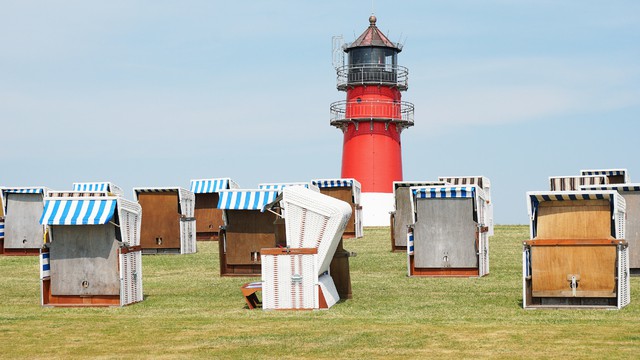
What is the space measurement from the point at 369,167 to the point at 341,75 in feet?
17.7

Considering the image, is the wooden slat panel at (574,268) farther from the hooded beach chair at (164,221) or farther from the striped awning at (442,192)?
the hooded beach chair at (164,221)

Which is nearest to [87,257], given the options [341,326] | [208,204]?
[341,326]

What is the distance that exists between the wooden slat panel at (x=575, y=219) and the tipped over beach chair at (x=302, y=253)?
365cm

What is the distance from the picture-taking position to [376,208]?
177ft

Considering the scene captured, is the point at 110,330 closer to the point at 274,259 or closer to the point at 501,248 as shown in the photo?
the point at 274,259

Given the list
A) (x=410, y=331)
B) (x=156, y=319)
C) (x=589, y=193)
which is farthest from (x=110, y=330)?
(x=589, y=193)

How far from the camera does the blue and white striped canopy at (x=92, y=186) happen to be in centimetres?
4044

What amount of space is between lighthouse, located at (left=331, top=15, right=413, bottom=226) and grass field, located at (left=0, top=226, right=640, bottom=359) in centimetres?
3164

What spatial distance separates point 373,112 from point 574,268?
124ft

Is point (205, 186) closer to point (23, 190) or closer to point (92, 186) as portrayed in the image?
point (92, 186)

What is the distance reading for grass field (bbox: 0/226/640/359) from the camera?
45.2 ft

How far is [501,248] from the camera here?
32719 millimetres

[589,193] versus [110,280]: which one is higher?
[589,193]

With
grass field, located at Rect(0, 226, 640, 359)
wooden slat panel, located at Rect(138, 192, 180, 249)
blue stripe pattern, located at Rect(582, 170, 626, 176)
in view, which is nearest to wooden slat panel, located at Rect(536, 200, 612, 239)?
grass field, located at Rect(0, 226, 640, 359)
